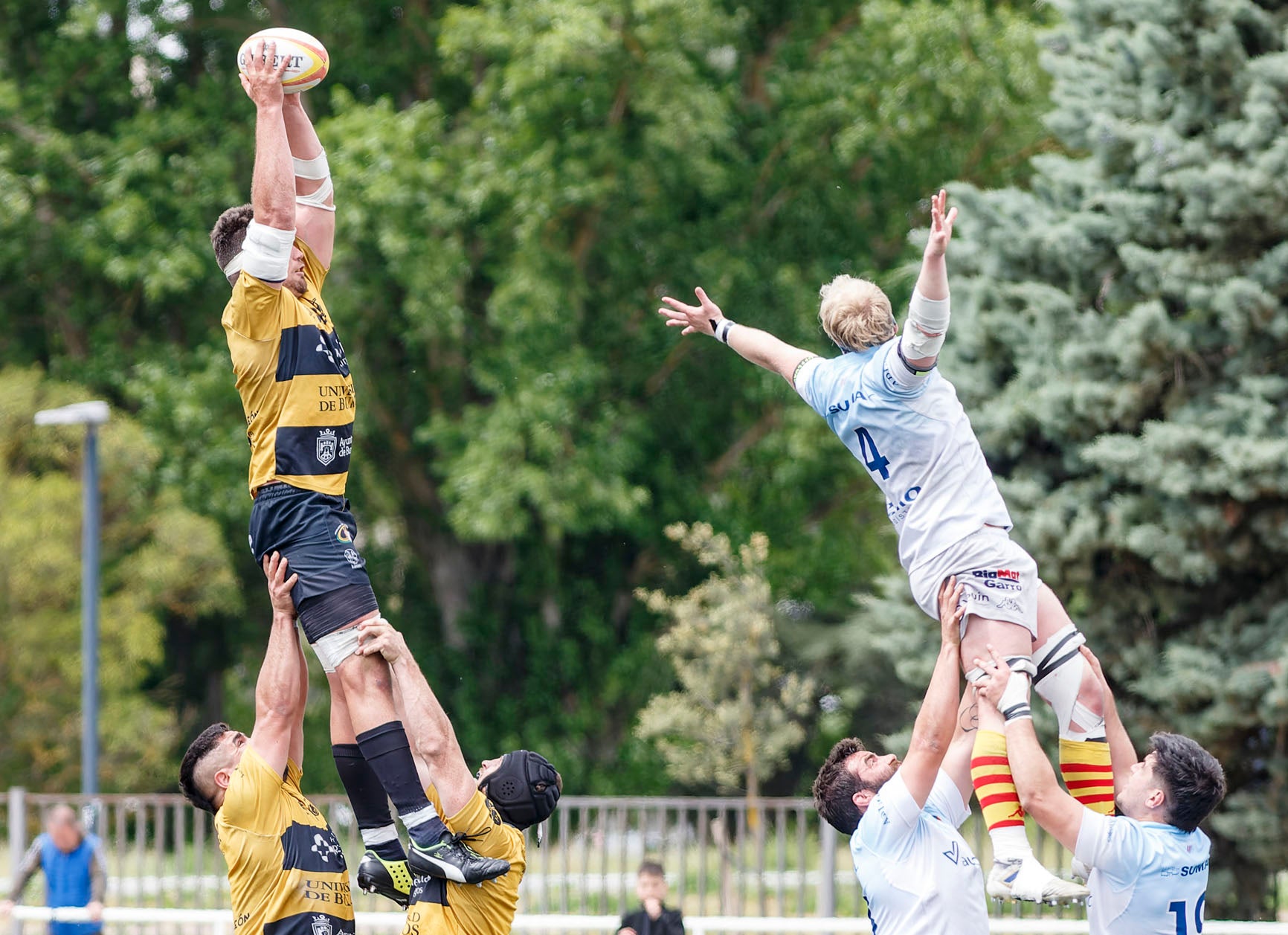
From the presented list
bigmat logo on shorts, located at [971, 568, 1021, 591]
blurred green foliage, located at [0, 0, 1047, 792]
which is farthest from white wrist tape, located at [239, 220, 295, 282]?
blurred green foliage, located at [0, 0, 1047, 792]

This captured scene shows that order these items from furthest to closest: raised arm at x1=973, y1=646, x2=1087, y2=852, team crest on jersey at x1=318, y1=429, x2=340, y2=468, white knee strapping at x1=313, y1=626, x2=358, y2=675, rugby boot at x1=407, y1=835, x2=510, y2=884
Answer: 1. team crest on jersey at x1=318, y1=429, x2=340, y2=468
2. white knee strapping at x1=313, y1=626, x2=358, y2=675
3. rugby boot at x1=407, y1=835, x2=510, y2=884
4. raised arm at x1=973, y1=646, x2=1087, y2=852

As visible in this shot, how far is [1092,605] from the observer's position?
12.5m

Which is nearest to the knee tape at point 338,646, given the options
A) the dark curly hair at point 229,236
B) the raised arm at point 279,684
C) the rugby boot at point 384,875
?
the raised arm at point 279,684

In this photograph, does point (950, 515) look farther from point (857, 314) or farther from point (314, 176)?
point (314, 176)

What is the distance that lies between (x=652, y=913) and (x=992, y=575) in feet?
16.5

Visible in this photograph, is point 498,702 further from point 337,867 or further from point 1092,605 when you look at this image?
point 337,867

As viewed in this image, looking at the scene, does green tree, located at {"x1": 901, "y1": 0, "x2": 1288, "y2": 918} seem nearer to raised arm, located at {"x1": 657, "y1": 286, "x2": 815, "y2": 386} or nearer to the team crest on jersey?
raised arm, located at {"x1": 657, "y1": 286, "x2": 815, "y2": 386}

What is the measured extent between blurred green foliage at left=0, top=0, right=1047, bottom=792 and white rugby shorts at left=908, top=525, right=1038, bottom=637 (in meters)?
14.2

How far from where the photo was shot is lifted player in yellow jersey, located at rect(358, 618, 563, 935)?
4.66m

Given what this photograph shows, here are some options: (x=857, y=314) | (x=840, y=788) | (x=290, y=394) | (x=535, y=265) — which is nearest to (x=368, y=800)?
(x=290, y=394)

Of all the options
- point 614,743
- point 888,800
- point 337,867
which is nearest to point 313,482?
point 337,867

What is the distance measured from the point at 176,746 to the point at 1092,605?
1651 cm

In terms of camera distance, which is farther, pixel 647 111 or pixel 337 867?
pixel 647 111

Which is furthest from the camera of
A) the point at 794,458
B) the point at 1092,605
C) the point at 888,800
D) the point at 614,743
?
the point at 614,743
